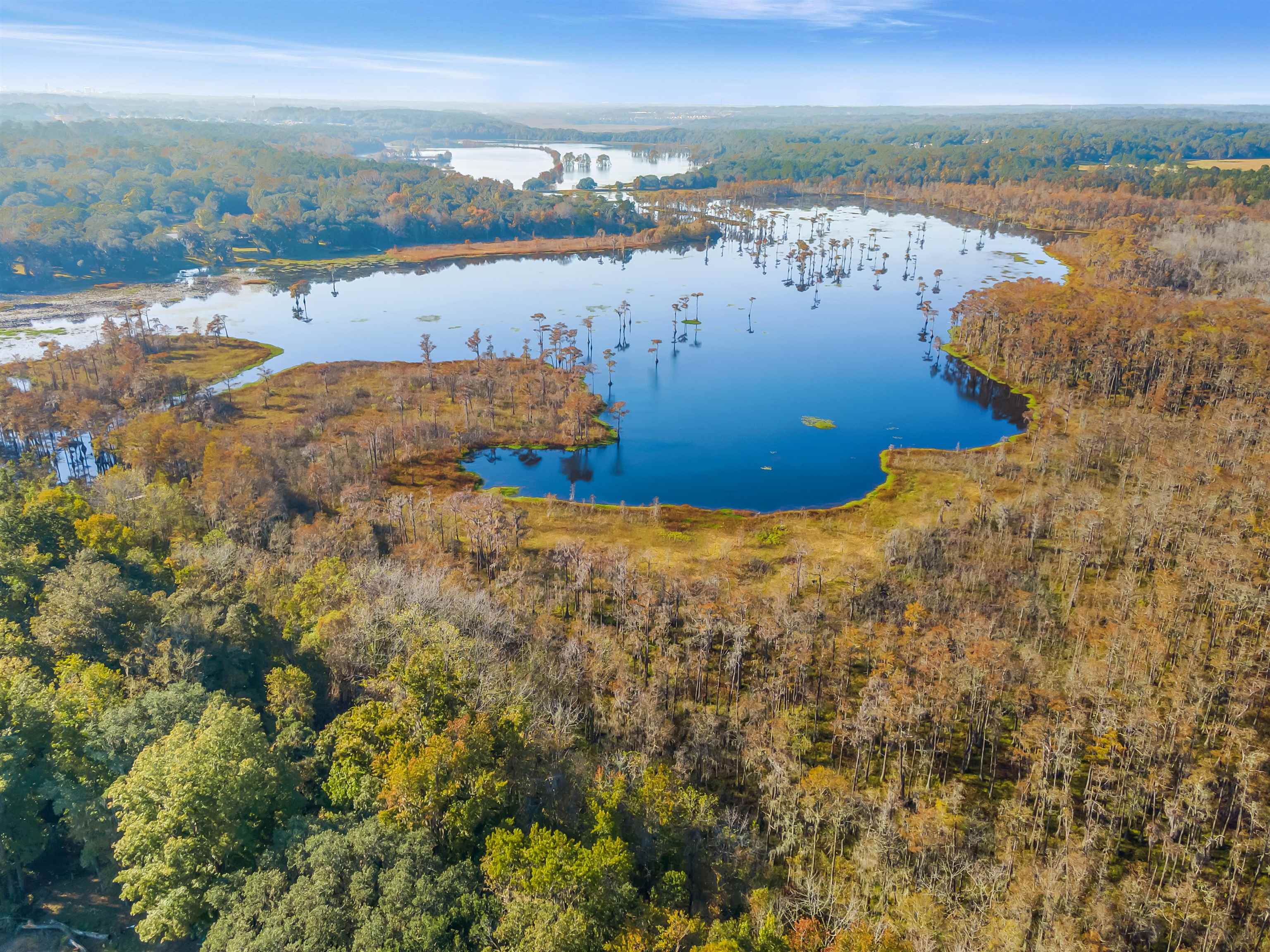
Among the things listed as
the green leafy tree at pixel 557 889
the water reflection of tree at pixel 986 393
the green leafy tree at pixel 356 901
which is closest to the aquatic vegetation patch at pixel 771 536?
the green leafy tree at pixel 557 889

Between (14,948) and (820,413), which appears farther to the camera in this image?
(820,413)

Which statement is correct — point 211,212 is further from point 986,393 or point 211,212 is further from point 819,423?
Answer: point 986,393

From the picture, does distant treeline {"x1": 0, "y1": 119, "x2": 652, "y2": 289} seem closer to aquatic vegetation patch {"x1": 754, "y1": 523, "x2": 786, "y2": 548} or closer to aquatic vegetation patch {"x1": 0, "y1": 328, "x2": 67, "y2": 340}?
aquatic vegetation patch {"x1": 0, "y1": 328, "x2": 67, "y2": 340}

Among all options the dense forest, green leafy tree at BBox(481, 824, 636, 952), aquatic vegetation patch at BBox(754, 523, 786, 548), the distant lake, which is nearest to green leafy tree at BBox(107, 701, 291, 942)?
the dense forest

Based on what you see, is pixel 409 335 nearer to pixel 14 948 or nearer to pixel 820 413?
pixel 820 413

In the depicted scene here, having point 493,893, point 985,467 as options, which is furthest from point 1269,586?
point 493,893

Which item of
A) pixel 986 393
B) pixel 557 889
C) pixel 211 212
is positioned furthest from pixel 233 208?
pixel 557 889

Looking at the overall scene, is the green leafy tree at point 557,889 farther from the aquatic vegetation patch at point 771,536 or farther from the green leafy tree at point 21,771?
the aquatic vegetation patch at point 771,536

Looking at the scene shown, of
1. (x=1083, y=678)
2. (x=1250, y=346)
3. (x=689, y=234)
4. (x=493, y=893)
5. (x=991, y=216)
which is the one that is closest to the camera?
(x=493, y=893)
